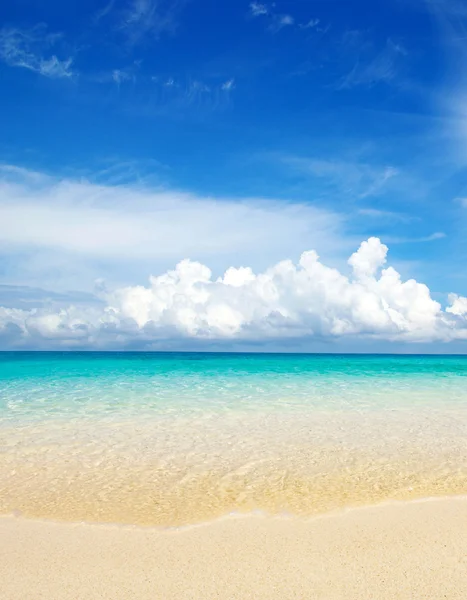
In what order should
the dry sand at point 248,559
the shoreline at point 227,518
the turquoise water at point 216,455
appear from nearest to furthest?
the dry sand at point 248,559 < the shoreline at point 227,518 < the turquoise water at point 216,455

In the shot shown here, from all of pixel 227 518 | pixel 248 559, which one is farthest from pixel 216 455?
pixel 248 559

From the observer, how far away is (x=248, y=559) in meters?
5.31

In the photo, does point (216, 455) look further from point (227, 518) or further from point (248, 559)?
point (248, 559)

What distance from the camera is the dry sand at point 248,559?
464cm

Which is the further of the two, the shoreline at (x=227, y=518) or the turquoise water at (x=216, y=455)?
the turquoise water at (x=216, y=455)

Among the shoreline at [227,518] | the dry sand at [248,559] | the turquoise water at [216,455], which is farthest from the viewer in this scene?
the turquoise water at [216,455]

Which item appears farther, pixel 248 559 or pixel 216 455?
pixel 216 455

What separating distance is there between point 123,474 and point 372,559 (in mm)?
4966

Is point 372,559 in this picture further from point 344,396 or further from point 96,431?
point 344,396

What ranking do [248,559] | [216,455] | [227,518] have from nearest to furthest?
[248,559]
[227,518]
[216,455]

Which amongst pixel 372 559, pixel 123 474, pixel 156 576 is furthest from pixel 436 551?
pixel 123 474

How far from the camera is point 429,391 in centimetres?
2295

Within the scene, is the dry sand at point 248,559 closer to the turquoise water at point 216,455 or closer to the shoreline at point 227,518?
the shoreline at point 227,518

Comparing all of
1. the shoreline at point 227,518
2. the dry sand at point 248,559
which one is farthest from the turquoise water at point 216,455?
the dry sand at point 248,559
